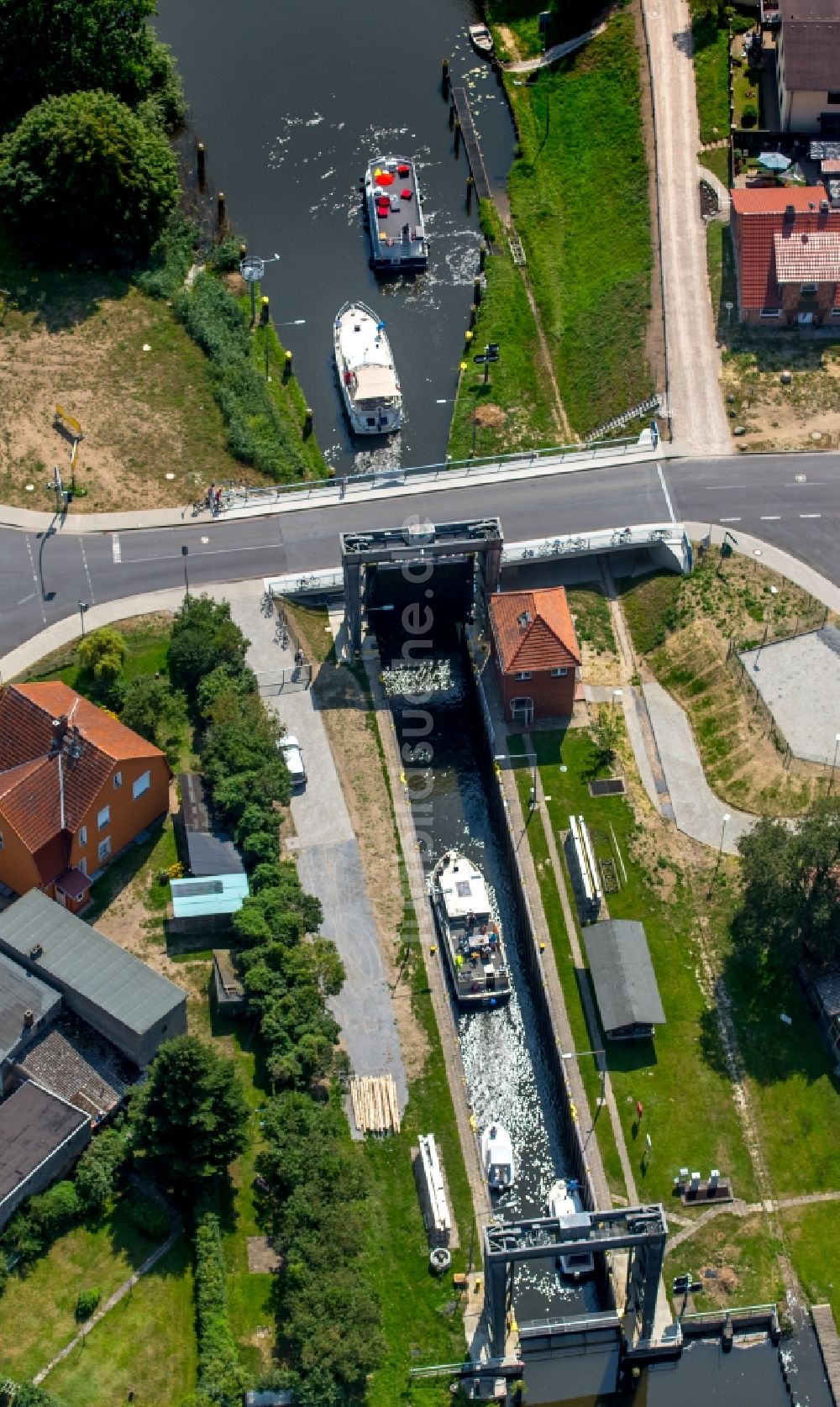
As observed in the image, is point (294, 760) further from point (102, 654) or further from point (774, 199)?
point (774, 199)

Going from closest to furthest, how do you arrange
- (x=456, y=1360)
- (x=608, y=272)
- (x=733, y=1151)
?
1. (x=456, y=1360)
2. (x=733, y=1151)
3. (x=608, y=272)

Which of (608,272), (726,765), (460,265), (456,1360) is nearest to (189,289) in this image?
(460,265)

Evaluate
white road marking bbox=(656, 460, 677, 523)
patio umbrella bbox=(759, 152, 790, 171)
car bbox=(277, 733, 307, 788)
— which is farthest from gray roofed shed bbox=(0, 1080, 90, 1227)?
patio umbrella bbox=(759, 152, 790, 171)

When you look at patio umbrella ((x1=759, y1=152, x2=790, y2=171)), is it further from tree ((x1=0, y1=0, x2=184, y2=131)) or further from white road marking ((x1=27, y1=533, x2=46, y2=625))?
white road marking ((x1=27, y1=533, x2=46, y2=625))

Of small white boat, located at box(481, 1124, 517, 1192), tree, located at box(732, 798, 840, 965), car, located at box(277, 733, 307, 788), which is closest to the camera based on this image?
small white boat, located at box(481, 1124, 517, 1192)

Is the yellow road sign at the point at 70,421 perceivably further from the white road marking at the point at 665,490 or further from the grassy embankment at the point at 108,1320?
the grassy embankment at the point at 108,1320

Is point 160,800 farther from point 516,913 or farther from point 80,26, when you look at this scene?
point 80,26
